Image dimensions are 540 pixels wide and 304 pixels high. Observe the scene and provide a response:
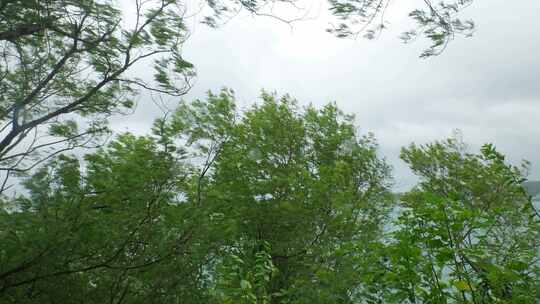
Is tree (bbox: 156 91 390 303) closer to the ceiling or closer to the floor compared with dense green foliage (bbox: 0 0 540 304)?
closer to the ceiling

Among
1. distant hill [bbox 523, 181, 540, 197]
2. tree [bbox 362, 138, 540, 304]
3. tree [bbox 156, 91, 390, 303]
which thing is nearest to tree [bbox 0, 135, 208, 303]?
tree [bbox 362, 138, 540, 304]

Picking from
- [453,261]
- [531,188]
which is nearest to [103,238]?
[453,261]

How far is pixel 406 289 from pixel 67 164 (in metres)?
4.72

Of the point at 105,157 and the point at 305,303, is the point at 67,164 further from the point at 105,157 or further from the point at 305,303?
the point at 305,303

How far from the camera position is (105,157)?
24.3ft

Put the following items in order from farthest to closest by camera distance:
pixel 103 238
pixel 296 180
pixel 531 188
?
1. pixel 296 180
2. pixel 531 188
3. pixel 103 238

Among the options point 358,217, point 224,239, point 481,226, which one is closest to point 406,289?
point 481,226

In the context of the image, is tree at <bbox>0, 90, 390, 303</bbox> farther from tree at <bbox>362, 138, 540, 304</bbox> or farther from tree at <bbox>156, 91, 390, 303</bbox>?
tree at <bbox>156, 91, 390, 303</bbox>

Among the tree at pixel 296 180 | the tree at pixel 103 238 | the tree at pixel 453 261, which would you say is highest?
the tree at pixel 296 180

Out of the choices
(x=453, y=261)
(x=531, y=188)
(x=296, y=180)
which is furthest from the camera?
(x=296, y=180)

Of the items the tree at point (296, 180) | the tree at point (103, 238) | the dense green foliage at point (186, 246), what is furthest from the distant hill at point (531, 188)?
the tree at point (296, 180)

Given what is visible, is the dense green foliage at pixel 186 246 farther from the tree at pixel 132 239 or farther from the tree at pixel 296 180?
the tree at pixel 296 180

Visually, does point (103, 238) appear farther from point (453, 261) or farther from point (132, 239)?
point (453, 261)

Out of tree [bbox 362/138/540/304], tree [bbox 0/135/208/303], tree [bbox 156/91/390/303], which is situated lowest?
tree [bbox 362/138/540/304]
